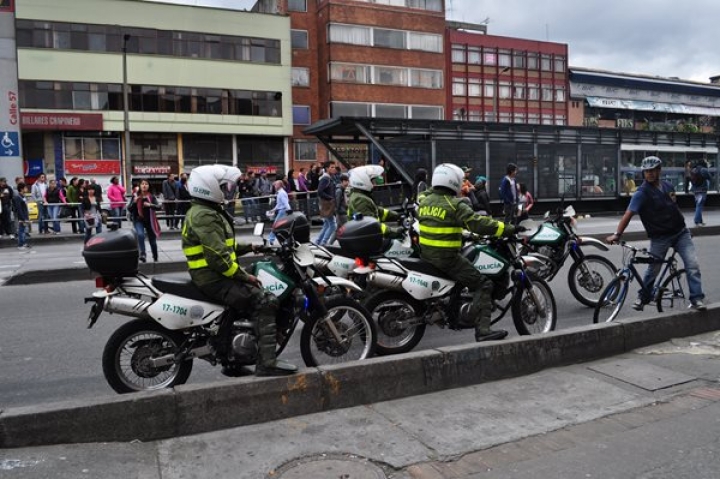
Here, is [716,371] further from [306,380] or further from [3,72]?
[3,72]

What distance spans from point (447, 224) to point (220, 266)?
226 cm

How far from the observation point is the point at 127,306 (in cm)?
455

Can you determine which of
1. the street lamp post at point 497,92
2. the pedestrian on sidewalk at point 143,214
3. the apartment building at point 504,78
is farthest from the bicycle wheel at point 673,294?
the street lamp post at point 497,92

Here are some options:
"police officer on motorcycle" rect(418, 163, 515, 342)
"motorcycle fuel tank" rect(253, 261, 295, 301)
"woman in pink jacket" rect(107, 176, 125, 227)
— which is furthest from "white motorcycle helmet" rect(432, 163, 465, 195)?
"woman in pink jacket" rect(107, 176, 125, 227)

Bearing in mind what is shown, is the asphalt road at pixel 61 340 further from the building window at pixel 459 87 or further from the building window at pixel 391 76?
the building window at pixel 459 87

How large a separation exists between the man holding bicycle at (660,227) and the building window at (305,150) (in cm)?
3959

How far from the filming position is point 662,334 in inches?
253

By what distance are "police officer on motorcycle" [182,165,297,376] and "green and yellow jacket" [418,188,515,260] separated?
182 centimetres

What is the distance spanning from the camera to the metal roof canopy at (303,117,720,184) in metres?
19.2

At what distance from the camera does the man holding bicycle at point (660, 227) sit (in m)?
6.75

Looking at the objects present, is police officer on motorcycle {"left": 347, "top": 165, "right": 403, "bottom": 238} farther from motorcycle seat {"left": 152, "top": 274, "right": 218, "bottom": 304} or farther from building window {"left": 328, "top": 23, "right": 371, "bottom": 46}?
building window {"left": 328, "top": 23, "right": 371, "bottom": 46}

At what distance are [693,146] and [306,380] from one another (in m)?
25.8

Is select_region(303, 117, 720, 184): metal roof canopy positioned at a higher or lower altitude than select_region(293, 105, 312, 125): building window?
lower

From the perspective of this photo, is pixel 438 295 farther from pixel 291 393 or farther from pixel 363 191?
pixel 363 191
